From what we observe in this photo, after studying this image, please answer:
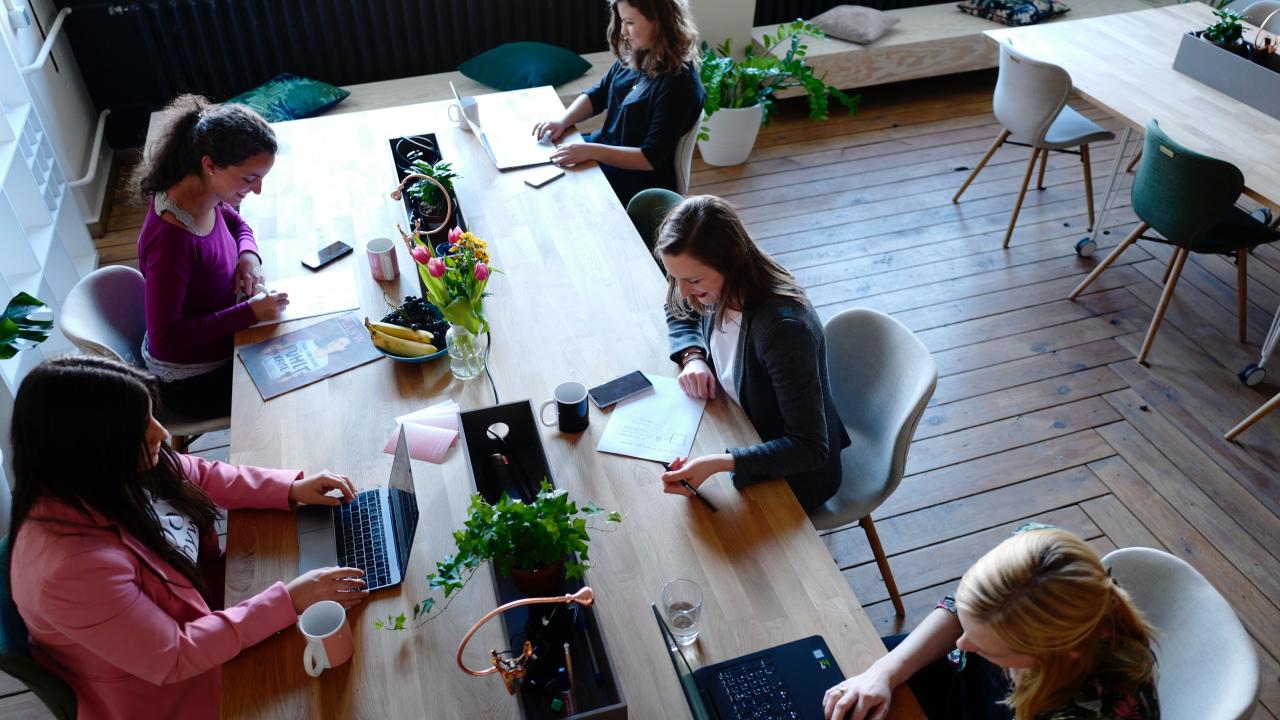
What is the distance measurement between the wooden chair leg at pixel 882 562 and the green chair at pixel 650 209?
115cm

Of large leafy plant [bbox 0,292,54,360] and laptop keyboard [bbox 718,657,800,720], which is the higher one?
large leafy plant [bbox 0,292,54,360]

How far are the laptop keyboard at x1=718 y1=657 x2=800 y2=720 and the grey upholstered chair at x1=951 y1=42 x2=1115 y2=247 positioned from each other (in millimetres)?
3100

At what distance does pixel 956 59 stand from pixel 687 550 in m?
4.52

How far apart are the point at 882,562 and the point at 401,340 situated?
148 cm

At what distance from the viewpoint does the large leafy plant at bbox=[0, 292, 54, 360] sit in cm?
211

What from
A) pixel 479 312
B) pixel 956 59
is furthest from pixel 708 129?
pixel 479 312

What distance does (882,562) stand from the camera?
256cm

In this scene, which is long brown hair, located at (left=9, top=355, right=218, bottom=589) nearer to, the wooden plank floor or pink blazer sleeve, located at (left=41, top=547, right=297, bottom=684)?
pink blazer sleeve, located at (left=41, top=547, right=297, bottom=684)

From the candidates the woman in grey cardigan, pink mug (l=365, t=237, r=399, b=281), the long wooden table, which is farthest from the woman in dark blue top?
the woman in grey cardigan

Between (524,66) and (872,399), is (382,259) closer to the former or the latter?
(872,399)

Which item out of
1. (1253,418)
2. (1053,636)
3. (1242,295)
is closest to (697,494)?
(1053,636)

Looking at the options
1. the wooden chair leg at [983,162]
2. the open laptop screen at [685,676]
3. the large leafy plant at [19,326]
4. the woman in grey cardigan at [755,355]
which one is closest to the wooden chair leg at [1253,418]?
the wooden chair leg at [983,162]

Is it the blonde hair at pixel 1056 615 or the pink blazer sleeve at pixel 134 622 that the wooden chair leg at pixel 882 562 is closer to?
the blonde hair at pixel 1056 615

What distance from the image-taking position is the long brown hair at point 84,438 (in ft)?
4.92
